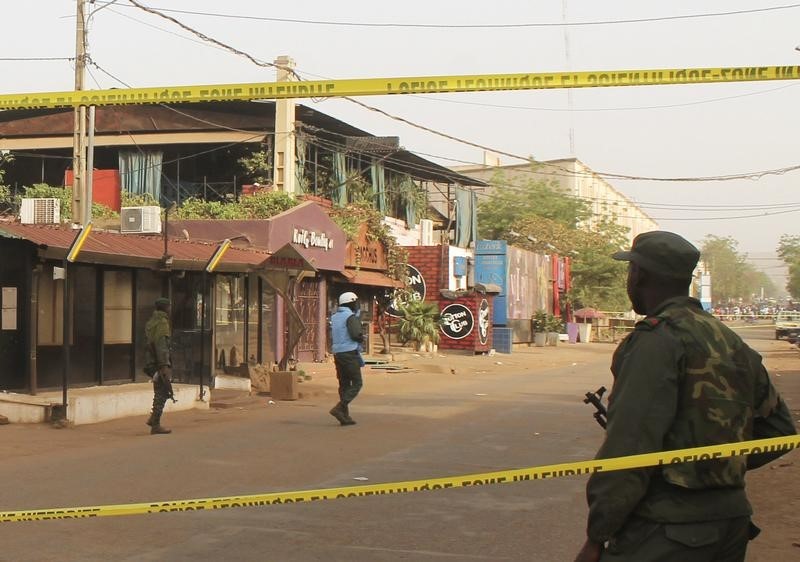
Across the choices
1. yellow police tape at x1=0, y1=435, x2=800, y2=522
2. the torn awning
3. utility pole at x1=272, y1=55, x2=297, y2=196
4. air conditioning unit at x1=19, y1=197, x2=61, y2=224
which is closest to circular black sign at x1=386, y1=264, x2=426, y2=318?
the torn awning

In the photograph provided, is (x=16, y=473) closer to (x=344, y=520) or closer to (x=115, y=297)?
(x=344, y=520)

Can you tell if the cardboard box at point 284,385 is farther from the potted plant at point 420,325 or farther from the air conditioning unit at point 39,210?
the potted plant at point 420,325

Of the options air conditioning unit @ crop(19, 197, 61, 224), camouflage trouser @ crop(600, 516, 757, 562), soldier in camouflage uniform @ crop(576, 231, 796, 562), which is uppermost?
air conditioning unit @ crop(19, 197, 61, 224)

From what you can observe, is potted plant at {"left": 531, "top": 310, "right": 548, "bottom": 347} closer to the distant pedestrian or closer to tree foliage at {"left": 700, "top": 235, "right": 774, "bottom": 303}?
the distant pedestrian

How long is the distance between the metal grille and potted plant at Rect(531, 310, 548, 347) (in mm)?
21190

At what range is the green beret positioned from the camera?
312cm

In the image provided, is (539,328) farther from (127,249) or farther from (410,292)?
(127,249)

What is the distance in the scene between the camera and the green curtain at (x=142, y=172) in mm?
30953

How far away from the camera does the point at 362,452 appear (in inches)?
414

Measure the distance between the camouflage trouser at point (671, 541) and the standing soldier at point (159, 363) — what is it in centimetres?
1000

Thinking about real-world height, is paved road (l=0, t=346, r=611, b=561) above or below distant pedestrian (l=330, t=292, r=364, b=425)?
below

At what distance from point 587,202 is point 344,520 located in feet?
194

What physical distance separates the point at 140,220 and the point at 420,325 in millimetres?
15590

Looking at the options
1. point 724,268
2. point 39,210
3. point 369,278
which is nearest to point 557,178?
point 369,278
